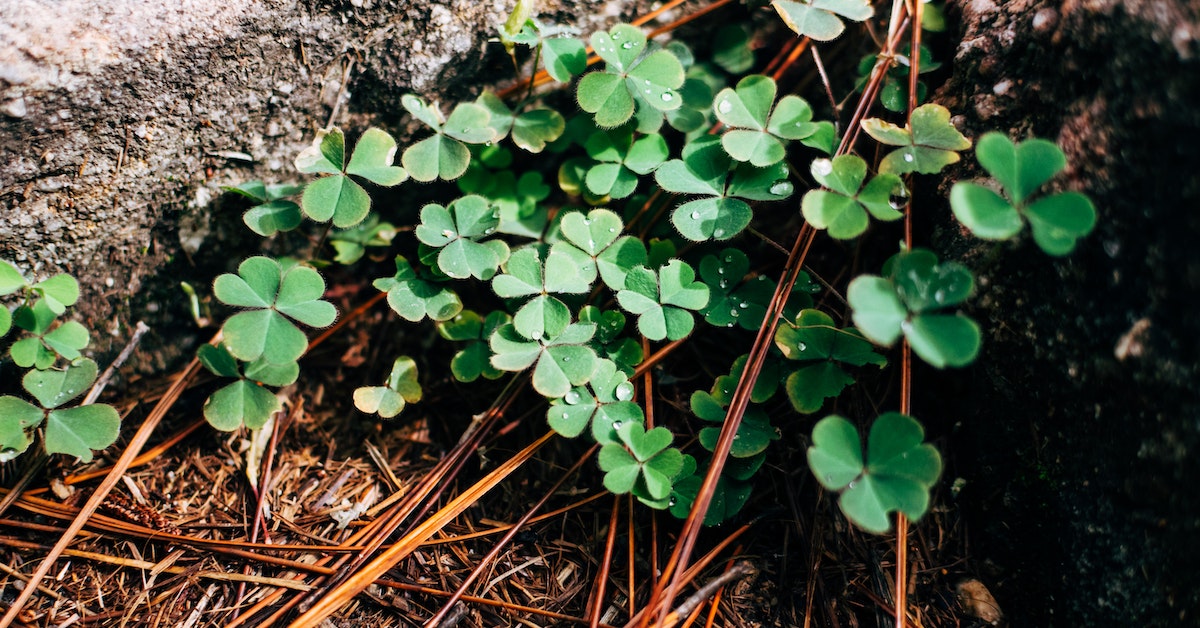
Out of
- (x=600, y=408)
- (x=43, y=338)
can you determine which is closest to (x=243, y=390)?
(x=43, y=338)

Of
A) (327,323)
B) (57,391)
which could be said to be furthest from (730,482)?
(57,391)

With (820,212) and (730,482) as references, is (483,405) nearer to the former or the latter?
(730,482)

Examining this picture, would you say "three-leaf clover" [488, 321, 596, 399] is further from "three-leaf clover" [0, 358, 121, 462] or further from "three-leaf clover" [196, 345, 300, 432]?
"three-leaf clover" [0, 358, 121, 462]

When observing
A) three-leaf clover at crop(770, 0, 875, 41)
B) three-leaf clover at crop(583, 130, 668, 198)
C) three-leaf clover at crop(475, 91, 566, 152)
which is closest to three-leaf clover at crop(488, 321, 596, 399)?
three-leaf clover at crop(583, 130, 668, 198)

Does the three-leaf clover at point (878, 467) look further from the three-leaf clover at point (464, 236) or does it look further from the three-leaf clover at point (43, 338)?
the three-leaf clover at point (43, 338)

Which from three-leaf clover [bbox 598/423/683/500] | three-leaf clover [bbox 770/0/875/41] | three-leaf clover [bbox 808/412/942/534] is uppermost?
three-leaf clover [bbox 770/0/875/41]

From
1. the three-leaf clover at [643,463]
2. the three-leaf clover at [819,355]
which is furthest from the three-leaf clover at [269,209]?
the three-leaf clover at [819,355]
